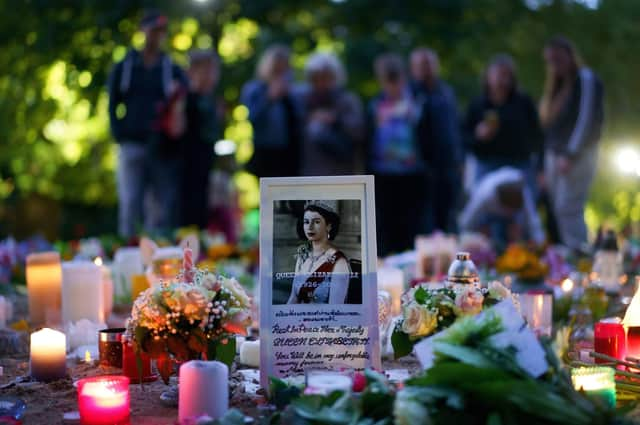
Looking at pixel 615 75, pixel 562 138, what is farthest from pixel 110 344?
pixel 615 75

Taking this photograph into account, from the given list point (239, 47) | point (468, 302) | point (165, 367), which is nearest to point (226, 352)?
point (165, 367)

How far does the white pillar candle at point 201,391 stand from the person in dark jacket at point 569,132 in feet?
23.8

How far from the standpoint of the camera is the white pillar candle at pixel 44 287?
5.01 meters

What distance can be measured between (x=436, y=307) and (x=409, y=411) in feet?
2.18

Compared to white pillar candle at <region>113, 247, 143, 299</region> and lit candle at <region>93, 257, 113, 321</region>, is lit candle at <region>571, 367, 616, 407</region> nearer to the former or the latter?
lit candle at <region>93, 257, 113, 321</region>

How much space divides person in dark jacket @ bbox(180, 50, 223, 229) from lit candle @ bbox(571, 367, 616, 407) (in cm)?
672

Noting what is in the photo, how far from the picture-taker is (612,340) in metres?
3.80

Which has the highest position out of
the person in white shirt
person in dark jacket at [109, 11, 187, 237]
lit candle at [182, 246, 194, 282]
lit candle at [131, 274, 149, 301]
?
person in dark jacket at [109, 11, 187, 237]

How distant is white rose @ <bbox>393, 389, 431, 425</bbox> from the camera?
8.60 feet

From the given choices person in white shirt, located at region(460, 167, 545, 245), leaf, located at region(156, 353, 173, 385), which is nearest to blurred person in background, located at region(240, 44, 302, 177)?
person in white shirt, located at region(460, 167, 545, 245)

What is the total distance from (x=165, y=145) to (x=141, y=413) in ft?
19.9

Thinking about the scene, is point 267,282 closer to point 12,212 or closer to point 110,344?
point 110,344

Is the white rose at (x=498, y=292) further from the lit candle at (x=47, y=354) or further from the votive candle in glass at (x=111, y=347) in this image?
the lit candle at (x=47, y=354)

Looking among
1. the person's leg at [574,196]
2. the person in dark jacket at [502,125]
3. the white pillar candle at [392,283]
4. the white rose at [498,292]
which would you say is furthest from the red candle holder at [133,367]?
the person's leg at [574,196]
